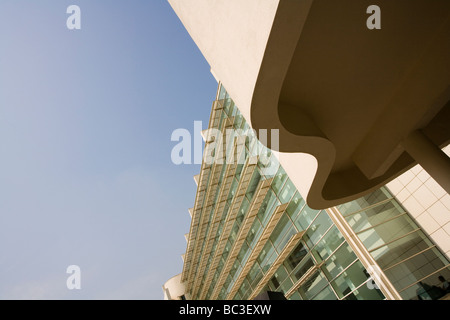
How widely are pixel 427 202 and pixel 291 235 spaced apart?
745 centimetres

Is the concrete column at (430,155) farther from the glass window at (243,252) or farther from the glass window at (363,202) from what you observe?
the glass window at (243,252)

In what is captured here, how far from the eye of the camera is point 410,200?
550 inches

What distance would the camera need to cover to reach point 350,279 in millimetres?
12242

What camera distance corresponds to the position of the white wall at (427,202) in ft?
41.0

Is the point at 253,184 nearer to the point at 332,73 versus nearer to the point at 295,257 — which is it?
the point at 295,257

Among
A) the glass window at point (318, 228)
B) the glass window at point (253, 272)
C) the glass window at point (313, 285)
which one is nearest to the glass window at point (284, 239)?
the glass window at point (318, 228)

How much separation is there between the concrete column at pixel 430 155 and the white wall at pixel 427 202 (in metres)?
10.9

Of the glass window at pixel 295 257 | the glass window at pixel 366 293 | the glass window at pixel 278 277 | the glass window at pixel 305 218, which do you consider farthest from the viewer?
the glass window at pixel 278 277

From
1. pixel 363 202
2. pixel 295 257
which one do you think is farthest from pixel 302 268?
pixel 363 202

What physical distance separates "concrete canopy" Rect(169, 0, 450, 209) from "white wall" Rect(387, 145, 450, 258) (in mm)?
11252

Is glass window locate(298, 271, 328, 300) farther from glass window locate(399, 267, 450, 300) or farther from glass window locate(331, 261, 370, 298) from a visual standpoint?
glass window locate(399, 267, 450, 300)

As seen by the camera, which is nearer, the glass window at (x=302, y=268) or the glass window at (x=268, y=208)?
the glass window at (x=302, y=268)

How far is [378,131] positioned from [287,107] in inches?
73.0
